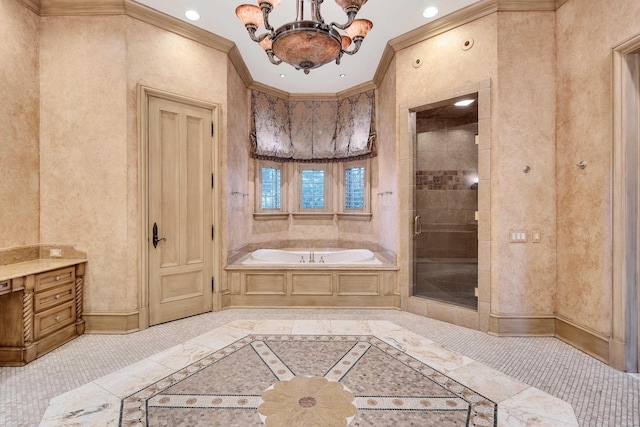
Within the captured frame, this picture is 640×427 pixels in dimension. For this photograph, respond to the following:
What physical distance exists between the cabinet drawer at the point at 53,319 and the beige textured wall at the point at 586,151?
477cm

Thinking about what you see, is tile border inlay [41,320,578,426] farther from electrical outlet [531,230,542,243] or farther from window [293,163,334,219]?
window [293,163,334,219]

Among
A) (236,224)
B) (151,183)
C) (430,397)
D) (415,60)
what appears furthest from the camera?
(236,224)

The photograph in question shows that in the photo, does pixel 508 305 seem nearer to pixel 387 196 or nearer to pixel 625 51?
pixel 387 196

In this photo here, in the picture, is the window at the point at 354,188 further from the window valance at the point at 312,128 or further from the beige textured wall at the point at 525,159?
the beige textured wall at the point at 525,159

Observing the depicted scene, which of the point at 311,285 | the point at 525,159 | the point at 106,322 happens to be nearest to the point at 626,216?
the point at 525,159

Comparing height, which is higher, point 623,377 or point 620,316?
point 620,316

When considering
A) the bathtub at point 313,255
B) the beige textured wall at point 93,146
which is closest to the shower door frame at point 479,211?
the bathtub at point 313,255

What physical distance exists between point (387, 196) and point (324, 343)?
7.66ft

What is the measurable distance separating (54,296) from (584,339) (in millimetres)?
4776

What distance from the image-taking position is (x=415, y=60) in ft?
12.1

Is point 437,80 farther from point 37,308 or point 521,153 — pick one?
point 37,308

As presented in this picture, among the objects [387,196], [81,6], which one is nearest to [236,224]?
[387,196]

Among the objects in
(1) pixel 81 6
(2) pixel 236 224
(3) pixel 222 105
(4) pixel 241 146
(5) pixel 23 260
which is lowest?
(5) pixel 23 260

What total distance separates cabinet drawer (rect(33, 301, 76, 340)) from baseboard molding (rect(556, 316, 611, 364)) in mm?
4745
